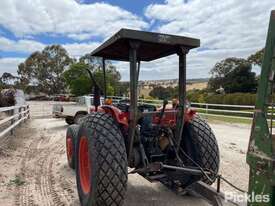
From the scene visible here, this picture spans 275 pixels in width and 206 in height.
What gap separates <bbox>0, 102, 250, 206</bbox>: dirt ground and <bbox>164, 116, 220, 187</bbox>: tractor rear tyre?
1.48ft

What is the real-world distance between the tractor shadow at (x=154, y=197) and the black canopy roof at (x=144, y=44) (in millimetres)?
2131

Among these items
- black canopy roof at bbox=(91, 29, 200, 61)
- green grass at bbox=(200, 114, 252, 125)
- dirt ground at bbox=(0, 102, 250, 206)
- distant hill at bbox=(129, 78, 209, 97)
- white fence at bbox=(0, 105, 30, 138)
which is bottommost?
green grass at bbox=(200, 114, 252, 125)

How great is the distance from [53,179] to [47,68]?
5503cm

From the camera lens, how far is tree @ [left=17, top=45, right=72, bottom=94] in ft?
186

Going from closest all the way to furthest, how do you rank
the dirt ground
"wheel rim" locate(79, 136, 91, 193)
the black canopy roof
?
the black canopy roof < "wheel rim" locate(79, 136, 91, 193) < the dirt ground

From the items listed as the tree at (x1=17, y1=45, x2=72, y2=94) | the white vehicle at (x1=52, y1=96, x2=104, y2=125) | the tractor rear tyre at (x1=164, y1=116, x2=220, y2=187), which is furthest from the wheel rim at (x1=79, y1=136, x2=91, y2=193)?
the tree at (x1=17, y1=45, x2=72, y2=94)

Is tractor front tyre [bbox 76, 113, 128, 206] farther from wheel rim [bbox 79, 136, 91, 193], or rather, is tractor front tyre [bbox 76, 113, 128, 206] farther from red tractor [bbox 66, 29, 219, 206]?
wheel rim [bbox 79, 136, 91, 193]

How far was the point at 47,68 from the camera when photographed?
188 feet

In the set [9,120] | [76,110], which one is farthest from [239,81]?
[9,120]

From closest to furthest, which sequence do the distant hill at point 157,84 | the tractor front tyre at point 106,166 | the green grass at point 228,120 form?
the tractor front tyre at point 106,166 < the distant hill at point 157,84 < the green grass at point 228,120

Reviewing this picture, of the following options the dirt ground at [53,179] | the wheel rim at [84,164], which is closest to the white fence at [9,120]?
the dirt ground at [53,179]

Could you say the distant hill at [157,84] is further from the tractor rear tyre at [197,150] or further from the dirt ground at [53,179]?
the dirt ground at [53,179]

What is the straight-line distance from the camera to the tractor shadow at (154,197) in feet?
13.5

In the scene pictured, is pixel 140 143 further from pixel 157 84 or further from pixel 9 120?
pixel 9 120
